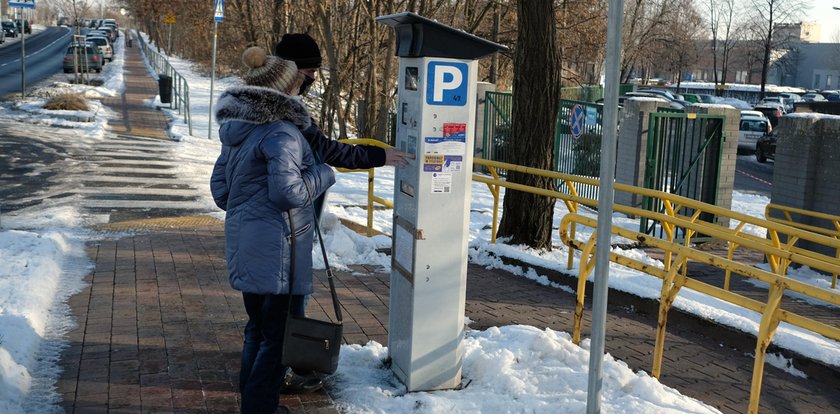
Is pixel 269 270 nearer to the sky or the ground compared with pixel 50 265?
nearer to the sky

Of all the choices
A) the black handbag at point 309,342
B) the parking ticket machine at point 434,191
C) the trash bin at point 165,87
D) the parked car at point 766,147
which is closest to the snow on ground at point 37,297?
the black handbag at point 309,342

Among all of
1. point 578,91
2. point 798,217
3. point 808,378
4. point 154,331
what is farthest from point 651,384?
point 578,91

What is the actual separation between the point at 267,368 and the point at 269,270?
502 mm

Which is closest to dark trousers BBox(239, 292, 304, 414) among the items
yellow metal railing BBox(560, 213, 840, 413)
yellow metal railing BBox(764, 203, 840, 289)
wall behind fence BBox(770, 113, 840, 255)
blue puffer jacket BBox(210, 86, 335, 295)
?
blue puffer jacket BBox(210, 86, 335, 295)

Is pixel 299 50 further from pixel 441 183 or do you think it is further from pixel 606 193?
pixel 606 193

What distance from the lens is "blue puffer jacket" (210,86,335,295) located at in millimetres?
3859

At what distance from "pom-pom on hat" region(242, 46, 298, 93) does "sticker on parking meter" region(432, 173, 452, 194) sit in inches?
35.6

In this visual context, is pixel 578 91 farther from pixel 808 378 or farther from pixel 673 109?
pixel 808 378

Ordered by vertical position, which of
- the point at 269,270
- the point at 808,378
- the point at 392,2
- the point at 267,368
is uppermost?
the point at 392,2

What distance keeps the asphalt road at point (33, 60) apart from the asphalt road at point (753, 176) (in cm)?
2308

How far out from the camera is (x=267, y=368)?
4035 mm

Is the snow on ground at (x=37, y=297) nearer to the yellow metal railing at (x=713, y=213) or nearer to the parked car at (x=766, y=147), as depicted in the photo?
the yellow metal railing at (x=713, y=213)

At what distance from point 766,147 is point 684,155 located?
1633cm

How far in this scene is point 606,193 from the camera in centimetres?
344
